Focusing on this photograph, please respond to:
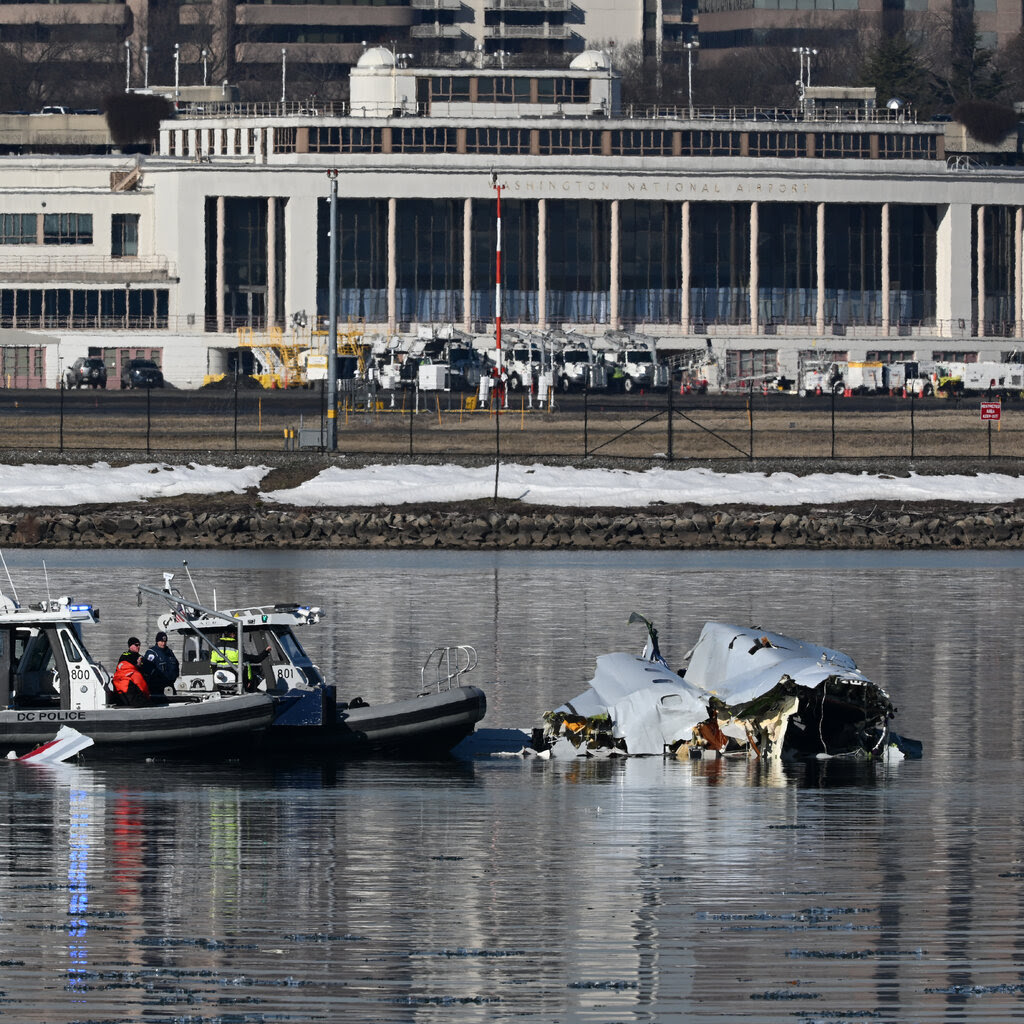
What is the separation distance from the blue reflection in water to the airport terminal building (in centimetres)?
14559

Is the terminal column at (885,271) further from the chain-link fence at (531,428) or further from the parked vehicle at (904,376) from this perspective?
the chain-link fence at (531,428)

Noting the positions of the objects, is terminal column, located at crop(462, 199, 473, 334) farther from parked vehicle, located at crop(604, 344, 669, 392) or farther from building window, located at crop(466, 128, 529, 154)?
parked vehicle, located at crop(604, 344, 669, 392)

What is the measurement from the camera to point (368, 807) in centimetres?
3347

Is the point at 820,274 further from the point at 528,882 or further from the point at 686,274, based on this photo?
the point at 528,882

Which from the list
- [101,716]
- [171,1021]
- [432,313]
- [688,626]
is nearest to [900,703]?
[688,626]

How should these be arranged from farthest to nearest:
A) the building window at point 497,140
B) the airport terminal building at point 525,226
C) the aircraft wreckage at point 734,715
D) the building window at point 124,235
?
the building window at point 124,235 → the building window at point 497,140 → the airport terminal building at point 525,226 → the aircraft wreckage at point 734,715

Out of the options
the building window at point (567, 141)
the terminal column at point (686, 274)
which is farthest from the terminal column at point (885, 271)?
the building window at point (567, 141)

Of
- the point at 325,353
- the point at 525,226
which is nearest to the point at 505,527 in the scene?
the point at 325,353

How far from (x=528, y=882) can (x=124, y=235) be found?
161 meters

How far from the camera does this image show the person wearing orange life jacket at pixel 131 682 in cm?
3653

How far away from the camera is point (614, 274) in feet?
609

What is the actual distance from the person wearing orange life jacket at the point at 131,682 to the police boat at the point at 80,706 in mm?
202

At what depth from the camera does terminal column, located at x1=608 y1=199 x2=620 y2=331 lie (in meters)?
185

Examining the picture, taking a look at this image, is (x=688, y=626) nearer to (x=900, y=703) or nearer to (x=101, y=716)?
(x=900, y=703)
